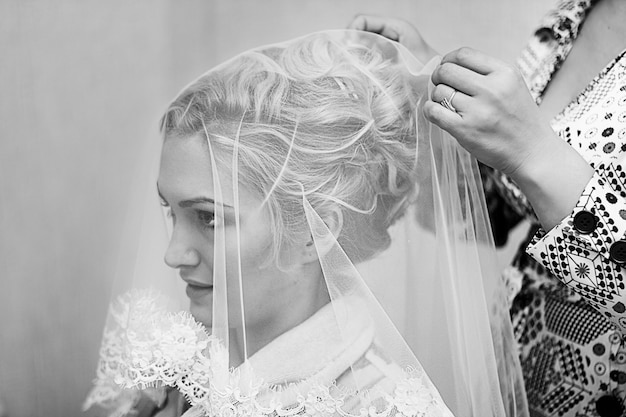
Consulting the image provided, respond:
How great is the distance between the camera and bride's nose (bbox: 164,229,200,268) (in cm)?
96

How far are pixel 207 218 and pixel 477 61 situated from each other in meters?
0.40

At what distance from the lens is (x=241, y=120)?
949 millimetres

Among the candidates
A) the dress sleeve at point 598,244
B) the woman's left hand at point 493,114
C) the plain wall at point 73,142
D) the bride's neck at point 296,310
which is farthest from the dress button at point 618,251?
the plain wall at point 73,142

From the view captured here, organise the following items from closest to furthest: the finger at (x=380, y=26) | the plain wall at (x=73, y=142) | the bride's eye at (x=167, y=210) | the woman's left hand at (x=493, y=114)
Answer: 1. the woman's left hand at (x=493, y=114)
2. the bride's eye at (x=167, y=210)
3. the finger at (x=380, y=26)
4. the plain wall at (x=73, y=142)

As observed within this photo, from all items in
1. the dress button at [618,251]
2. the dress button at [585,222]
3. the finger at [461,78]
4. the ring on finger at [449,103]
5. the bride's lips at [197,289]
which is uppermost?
the finger at [461,78]

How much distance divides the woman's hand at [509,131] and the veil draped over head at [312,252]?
120mm

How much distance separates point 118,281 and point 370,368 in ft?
1.50

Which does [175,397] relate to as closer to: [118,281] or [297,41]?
[118,281]

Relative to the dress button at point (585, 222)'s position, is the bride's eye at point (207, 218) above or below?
below

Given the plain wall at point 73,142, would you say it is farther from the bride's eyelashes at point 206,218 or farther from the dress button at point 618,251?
the dress button at point 618,251

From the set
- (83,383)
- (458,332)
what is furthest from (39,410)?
(458,332)

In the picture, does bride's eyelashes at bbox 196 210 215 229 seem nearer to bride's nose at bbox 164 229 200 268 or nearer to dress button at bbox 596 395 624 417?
bride's nose at bbox 164 229 200 268

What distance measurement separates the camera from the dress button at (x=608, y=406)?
1086mm

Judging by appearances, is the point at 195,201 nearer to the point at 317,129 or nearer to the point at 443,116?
the point at 317,129
